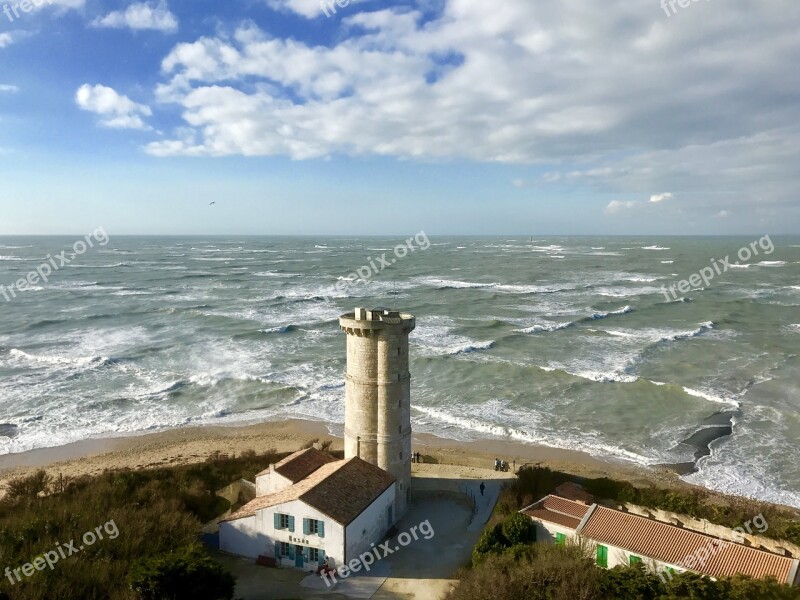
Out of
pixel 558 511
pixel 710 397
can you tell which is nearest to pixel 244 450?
pixel 558 511

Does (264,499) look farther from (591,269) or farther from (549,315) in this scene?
(591,269)

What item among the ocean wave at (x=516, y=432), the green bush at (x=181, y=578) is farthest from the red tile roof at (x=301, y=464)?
the ocean wave at (x=516, y=432)

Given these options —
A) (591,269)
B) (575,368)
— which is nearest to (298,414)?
(575,368)

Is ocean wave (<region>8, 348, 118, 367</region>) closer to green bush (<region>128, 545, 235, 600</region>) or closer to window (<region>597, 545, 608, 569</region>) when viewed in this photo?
green bush (<region>128, 545, 235, 600</region>)

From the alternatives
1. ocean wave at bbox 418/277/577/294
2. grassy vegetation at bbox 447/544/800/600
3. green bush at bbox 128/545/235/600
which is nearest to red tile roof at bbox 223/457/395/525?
green bush at bbox 128/545/235/600

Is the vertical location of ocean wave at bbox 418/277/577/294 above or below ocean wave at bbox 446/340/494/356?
above

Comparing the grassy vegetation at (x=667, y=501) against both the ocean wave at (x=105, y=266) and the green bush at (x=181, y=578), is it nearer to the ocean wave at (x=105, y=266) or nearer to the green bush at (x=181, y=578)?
the green bush at (x=181, y=578)

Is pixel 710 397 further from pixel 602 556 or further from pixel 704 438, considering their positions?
pixel 602 556

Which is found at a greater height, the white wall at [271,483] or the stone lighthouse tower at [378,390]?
the stone lighthouse tower at [378,390]
